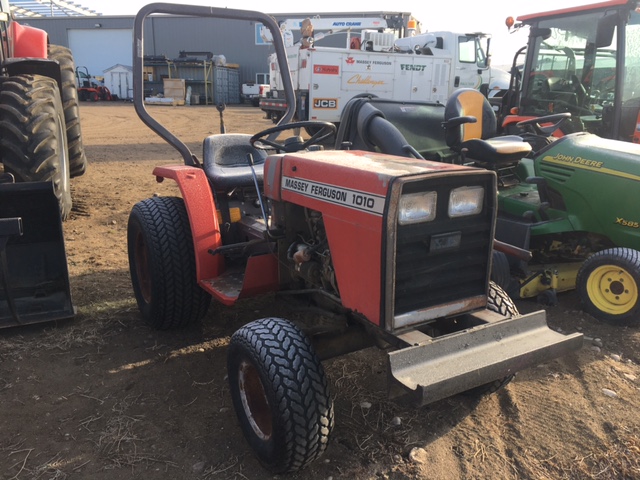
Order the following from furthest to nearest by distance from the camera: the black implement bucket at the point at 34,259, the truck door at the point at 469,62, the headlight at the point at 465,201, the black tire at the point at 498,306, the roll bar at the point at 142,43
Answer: the truck door at the point at 469,62 < the black implement bucket at the point at 34,259 < the roll bar at the point at 142,43 < the black tire at the point at 498,306 < the headlight at the point at 465,201

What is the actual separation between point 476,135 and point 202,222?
302cm

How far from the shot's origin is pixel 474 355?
2059 mm

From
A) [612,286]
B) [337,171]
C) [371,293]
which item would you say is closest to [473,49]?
[612,286]

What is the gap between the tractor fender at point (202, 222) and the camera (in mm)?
2988

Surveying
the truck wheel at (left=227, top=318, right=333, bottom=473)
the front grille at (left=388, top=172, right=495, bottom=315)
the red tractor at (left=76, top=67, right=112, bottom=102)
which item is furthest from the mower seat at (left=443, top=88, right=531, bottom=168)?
the red tractor at (left=76, top=67, right=112, bottom=102)

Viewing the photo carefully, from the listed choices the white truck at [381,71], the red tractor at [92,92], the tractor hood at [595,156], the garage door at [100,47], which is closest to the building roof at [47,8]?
the garage door at [100,47]

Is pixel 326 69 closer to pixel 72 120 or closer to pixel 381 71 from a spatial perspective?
pixel 381 71

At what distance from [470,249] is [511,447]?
0.90 metres

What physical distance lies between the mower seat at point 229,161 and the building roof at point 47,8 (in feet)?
117

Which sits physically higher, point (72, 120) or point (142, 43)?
point (142, 43)

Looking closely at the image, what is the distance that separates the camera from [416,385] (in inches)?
73.1

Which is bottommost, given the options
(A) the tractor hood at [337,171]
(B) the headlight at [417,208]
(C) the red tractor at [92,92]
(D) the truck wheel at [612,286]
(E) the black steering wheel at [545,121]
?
(D) the truck wheel at [612,286]

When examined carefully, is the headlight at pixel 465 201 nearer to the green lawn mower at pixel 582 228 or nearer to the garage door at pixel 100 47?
the green lawn mower at pixel 582 228

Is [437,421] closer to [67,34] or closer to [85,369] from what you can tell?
[85,369]
